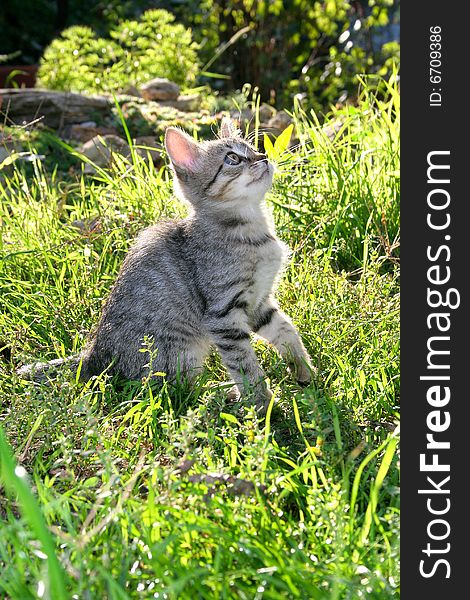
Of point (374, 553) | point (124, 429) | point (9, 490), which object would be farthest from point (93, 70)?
point (374, 553)

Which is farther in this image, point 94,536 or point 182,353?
point 182,353

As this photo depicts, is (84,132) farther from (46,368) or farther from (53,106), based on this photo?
(46,368)

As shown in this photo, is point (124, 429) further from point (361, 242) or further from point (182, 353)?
point (361, 242)

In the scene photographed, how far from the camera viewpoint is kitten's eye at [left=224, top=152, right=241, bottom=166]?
4.11m

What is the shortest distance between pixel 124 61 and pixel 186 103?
1.23 metres

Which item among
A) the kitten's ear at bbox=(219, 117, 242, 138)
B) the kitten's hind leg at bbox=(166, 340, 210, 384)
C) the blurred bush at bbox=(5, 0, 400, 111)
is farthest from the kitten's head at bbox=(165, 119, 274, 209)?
the blurred bush at bbox=(5, 0, 400, 111)

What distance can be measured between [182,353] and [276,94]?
17.6 ft

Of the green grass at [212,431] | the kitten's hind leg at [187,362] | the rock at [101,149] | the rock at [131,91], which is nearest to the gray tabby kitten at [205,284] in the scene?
the kitten's hind leg at [187,362]

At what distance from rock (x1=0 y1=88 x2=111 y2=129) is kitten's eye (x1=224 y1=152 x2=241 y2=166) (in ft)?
10.8

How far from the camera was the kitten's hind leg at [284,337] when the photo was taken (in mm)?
3955

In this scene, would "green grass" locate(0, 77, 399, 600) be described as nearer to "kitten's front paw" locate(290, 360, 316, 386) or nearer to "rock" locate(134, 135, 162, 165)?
"kitten's front paw" locate(290, 360, 316, 386)

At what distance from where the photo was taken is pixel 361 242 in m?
4.75

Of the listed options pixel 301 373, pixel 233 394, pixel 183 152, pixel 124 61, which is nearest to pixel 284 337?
pixel 301 373

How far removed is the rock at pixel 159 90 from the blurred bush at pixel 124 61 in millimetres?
266
